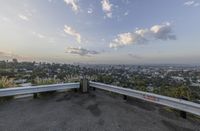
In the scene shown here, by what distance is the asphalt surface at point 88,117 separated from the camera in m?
2.52

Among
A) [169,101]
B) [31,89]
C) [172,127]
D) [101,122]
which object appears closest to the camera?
[172,127]

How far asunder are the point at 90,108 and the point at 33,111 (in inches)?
60.3

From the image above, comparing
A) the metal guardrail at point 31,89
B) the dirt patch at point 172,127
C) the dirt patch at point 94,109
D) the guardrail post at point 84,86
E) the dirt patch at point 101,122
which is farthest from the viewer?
the guardrail post at point 84,86

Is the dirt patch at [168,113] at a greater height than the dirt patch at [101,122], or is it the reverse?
the dirt patch at [101,122]

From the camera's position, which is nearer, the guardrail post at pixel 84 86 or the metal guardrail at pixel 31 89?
the metal guardrail at pixel 31 89

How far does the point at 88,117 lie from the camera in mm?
3002

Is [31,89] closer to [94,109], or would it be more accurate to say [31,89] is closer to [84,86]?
[84,86]

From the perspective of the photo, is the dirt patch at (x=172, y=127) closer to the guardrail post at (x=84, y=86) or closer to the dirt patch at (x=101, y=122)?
the dirt patch at (x=101, y=122)

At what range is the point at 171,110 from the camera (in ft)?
11.4

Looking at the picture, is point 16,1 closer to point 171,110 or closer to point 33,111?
point 33,111

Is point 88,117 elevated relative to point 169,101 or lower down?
lower down

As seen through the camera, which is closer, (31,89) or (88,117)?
(88,117)

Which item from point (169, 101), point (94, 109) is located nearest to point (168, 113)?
point (169, 101)

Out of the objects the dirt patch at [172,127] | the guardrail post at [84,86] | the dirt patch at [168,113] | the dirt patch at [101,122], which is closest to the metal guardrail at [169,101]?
the dirt patch at [168,113]
